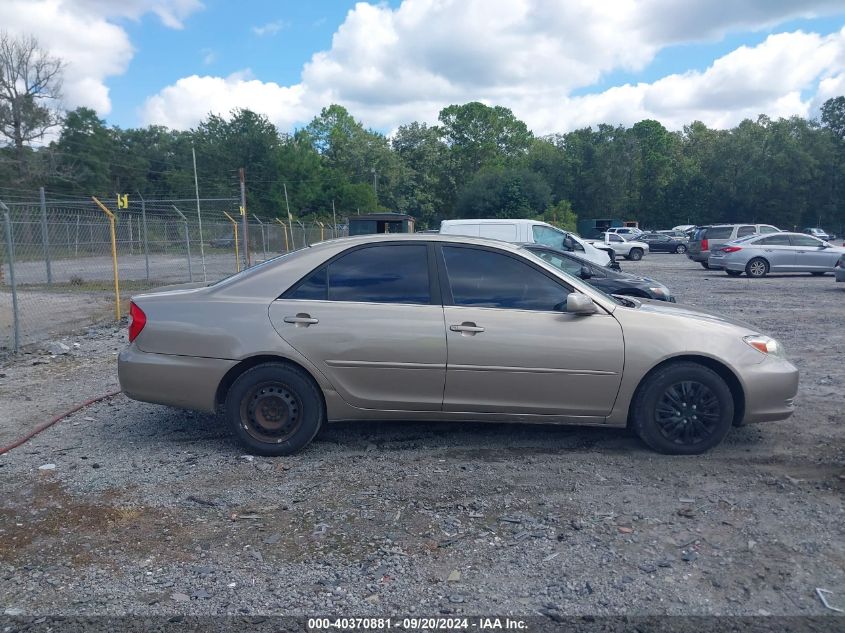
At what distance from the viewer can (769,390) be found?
17.0 feet

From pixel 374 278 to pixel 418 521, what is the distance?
6.24 feet

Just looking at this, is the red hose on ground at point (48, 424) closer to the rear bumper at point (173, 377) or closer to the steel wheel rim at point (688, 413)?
the rear bumper at point (173, 377)

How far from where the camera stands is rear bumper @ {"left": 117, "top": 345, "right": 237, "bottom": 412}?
204 inches

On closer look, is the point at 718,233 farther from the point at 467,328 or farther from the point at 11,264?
the point at 467,328

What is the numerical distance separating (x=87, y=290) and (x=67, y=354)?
877cm

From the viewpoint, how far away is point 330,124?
91.5m

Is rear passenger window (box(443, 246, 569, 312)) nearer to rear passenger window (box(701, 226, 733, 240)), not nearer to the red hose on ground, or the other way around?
the red hose on ground

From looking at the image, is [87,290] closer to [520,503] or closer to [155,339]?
[155,339]

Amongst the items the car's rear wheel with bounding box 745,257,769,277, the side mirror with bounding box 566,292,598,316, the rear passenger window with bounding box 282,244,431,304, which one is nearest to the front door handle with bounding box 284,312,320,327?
the rear passenger window with bounding box 282,244,431,304

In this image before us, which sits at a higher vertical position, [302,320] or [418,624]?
[302,320]

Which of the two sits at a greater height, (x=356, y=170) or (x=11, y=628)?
(x=356, y=170)

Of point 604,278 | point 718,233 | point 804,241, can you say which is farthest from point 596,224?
point 604,278

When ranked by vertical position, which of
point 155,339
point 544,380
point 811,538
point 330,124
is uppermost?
point 330,124

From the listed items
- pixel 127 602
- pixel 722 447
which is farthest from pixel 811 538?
pixel 127 602
